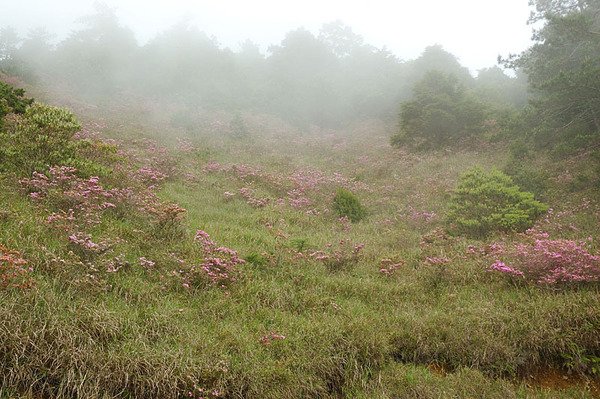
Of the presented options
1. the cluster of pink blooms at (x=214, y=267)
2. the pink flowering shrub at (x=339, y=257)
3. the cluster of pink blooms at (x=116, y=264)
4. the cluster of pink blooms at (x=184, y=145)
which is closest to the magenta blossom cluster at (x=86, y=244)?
the cluster of pink blooms at (x=116, y=264)

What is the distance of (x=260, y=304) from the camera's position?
6.31 meters

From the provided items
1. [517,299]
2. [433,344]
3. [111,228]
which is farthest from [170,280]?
[517,299]

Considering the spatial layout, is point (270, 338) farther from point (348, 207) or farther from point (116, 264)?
point (348, 207)

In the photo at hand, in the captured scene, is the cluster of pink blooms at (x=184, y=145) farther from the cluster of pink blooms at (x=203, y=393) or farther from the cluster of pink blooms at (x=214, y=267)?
the cluster of pink blooms at (x=203, y=393)

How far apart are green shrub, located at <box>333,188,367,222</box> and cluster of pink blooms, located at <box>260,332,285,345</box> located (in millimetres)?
7763

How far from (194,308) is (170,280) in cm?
79

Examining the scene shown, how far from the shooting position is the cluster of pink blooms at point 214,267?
6500 mm

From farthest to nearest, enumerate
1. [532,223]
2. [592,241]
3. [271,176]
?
[271,176] < [532,223] < [592,241]

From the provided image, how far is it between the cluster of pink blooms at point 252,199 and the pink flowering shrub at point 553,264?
7.54 metres

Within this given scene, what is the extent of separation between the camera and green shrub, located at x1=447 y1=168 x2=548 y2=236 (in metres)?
10.3

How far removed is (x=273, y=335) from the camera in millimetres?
5309

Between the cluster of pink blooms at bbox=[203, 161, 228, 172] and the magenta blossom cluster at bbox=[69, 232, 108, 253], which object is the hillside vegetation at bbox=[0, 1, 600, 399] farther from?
the cluster of pink blooms at bbox=[203, 161, 228, 172]

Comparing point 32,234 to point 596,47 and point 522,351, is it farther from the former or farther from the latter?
point 596,47

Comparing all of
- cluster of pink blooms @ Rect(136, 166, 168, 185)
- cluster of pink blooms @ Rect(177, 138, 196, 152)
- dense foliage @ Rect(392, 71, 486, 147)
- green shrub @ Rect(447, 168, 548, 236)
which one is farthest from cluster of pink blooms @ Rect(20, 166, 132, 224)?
dense foliage @ Rect(392, 71, 486, 147)
